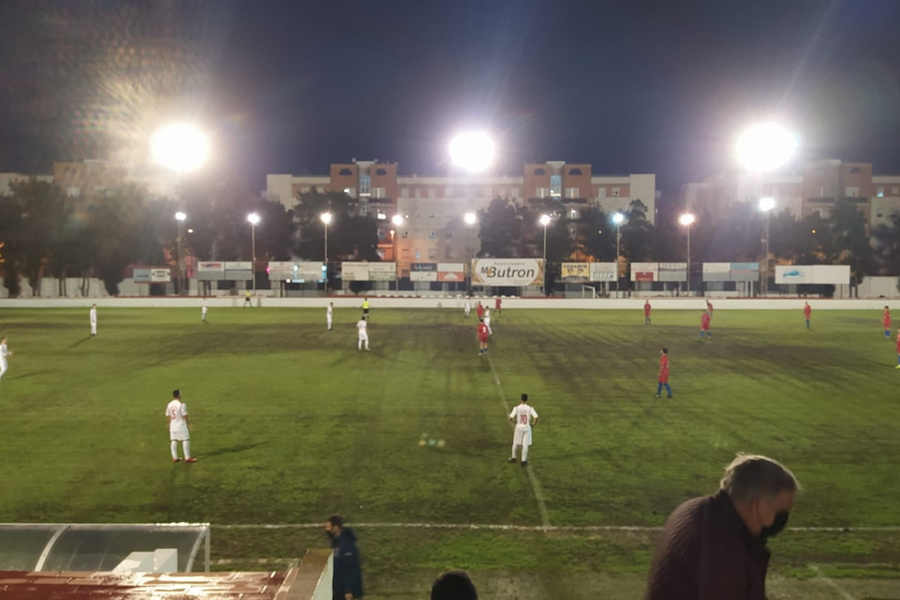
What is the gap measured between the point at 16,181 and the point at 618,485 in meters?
85.8

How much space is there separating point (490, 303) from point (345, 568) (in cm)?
5018

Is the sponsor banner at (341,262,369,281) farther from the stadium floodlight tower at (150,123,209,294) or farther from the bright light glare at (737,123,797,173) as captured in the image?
the bright light glare at (737,123,797,173)

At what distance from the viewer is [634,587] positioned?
685cm

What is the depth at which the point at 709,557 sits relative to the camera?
237 centimetres

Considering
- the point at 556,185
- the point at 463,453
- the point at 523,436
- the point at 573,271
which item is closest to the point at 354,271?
the point at 573,271

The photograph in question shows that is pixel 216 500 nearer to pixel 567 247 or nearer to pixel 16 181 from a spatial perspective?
pixel 567 247

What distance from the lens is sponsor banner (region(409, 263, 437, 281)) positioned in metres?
66.1

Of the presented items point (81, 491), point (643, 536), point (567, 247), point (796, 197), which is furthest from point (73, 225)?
point (796, 197)

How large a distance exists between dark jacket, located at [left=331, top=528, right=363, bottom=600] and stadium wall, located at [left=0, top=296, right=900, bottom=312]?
4885 centimetres

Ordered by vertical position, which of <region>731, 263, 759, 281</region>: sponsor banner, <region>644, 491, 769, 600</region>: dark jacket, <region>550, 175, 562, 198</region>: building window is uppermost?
<region>550, 175, 562, 198</region>: building window

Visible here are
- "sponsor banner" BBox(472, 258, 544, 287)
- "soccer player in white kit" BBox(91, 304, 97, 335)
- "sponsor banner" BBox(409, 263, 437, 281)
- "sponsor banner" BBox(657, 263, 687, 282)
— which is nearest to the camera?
"soccer player in white kit" BBox(91, 304, 97, 335)

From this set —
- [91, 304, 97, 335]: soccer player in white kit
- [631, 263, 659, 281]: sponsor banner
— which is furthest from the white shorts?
[631, 263, 659, 281]: sponsor banner

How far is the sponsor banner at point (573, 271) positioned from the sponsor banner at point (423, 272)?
43.6 ft

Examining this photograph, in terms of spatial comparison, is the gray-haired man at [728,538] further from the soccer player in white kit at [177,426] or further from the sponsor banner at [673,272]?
the sponsor banner at [673,272]
